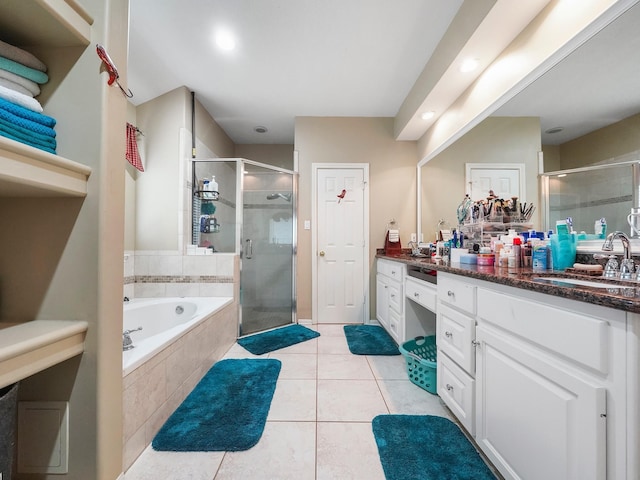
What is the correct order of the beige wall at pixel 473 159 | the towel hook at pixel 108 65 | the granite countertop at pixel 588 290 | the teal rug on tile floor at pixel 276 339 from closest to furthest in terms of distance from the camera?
the granite countertop at pixel 588 290 → the towel hook at pixel 108 65 → the beige wall at pixel 473 159 → the teal rug on tile floor at pixel 276 339

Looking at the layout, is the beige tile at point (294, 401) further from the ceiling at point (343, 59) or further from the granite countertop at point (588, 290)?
the ceiling at point (343, 59)

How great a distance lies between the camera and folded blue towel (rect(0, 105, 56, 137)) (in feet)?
2.22

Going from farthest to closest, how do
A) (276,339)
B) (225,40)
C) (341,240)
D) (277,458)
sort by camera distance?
1. (341,240)
2. (276,339)
3. (225,40)
4. (277,458)

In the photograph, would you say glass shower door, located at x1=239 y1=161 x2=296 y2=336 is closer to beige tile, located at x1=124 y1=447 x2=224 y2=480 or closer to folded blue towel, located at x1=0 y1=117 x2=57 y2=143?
beige tile, located at x1=124 y1=447 x2=224 y2=480

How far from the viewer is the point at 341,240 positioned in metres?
3.23

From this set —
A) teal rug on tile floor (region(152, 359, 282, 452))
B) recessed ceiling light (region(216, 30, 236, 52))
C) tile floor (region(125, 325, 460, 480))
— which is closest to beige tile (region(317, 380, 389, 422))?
tile floor (region(125, 325, 460, 480))

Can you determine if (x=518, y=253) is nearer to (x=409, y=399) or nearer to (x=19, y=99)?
(x=409, y=399)

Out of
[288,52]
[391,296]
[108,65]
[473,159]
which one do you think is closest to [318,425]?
[391,296]

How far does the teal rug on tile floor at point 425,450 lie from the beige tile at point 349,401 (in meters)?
0.09

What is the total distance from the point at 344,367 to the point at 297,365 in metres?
0.38

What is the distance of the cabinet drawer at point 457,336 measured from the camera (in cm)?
119

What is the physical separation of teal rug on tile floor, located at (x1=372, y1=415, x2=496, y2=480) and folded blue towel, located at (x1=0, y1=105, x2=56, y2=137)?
5.72 feet

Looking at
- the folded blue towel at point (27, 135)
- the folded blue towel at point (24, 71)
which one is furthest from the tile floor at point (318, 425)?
the folded blue towel at point (24, 71)

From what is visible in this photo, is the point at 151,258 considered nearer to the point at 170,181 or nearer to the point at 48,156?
the point at 170,181
